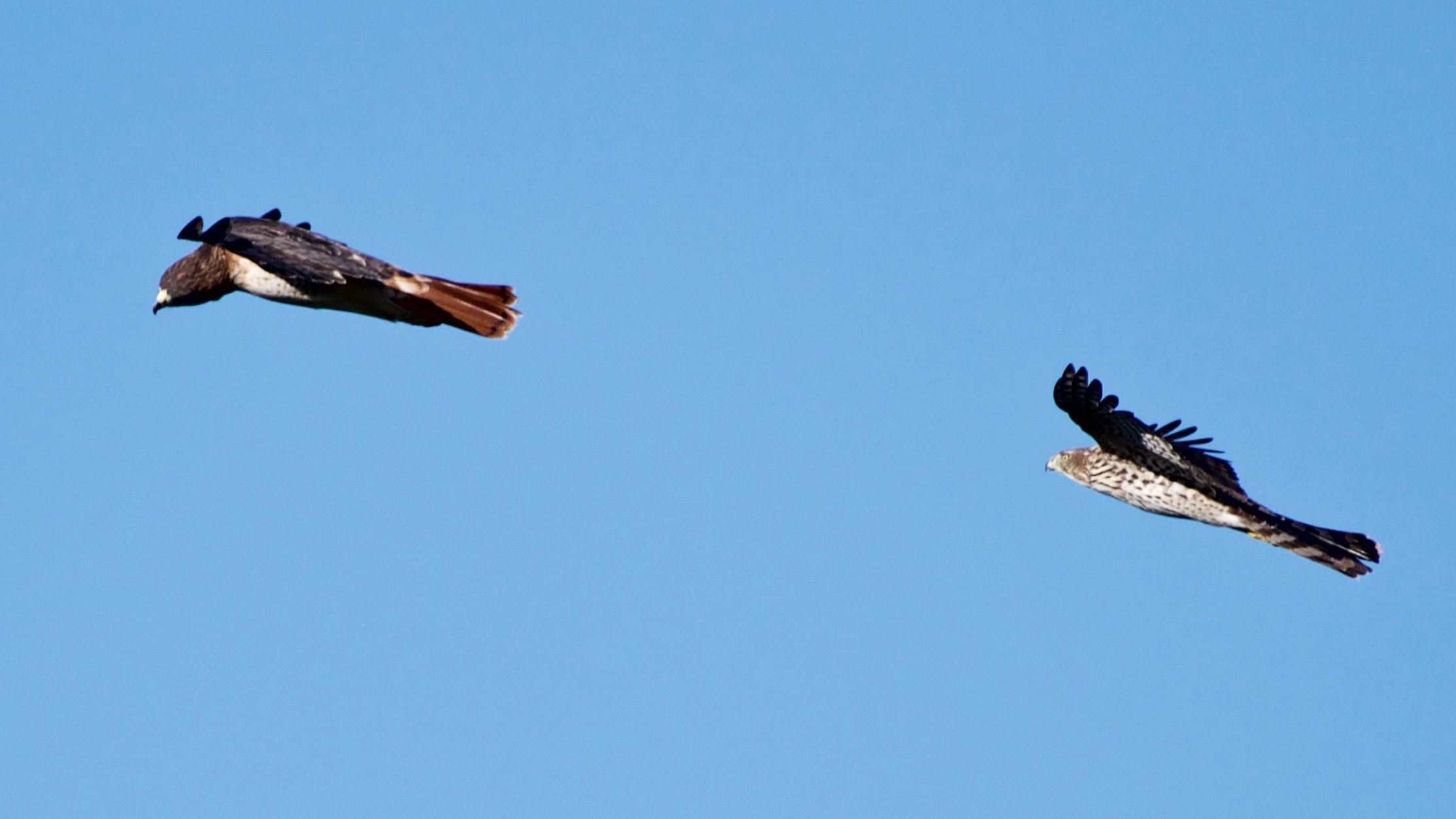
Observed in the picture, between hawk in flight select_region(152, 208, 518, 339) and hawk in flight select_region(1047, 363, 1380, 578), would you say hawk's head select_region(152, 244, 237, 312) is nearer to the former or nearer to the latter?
hawk in flight select_region(152, 208, 518, 339)

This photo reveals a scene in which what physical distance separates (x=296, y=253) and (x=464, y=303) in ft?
3.62

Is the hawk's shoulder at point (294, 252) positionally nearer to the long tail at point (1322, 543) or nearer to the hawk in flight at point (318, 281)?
the hawk in flight at point (318, 281)

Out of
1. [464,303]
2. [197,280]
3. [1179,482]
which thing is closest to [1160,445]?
[1179,482]

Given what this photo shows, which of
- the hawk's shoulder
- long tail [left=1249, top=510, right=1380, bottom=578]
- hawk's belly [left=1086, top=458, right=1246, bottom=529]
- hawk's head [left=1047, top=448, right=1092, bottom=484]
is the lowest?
the hawk's shoulder

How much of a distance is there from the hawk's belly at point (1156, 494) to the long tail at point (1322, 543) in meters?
0.24

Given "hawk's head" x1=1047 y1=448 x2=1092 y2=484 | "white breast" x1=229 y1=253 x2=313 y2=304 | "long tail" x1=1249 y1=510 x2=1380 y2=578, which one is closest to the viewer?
"white breast" x1=229 y1=253 x2=313 y2=304

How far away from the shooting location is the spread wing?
1377 cm

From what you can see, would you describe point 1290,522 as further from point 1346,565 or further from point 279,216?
point 279,216

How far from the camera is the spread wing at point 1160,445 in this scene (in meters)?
13.8

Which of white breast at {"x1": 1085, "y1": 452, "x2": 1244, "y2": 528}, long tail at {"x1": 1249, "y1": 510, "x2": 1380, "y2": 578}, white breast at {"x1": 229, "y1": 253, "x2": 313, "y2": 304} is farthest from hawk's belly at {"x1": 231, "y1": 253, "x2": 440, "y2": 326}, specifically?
long tail at {"x1": 1249, "y1": 510, "x2": 1380, "y2": 578}

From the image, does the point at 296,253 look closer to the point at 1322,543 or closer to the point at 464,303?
the point at 464,303

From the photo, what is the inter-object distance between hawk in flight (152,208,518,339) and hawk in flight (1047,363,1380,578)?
485 centimetres

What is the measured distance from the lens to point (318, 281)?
10.4m

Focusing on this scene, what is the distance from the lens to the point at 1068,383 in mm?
13406
